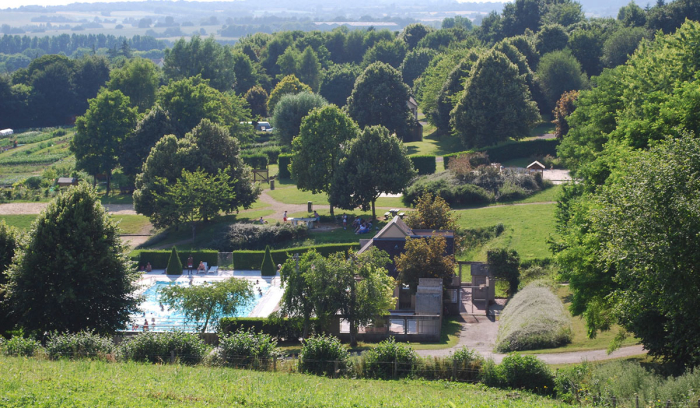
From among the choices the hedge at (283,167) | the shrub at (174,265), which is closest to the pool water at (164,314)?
the shrub at (174,265)

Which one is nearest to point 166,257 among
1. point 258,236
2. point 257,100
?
point 258,236

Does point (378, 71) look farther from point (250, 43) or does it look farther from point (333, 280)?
point (250, 43)

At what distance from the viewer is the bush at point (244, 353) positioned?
28.8 m

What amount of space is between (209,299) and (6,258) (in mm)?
10714

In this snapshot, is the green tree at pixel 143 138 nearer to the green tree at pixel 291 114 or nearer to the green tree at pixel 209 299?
the green tree at pixel 291 114

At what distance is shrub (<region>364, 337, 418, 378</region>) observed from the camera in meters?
27.8

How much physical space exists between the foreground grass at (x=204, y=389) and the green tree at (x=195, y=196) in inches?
1320

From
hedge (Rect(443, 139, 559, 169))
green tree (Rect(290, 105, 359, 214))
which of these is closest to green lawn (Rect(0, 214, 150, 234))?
green tree (Rect(290, 105, 359, 214))

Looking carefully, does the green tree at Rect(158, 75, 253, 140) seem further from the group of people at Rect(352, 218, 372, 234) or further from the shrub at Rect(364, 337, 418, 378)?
the shrub at Rect(364, 337, 418, 378)

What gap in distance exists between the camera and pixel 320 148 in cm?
6562

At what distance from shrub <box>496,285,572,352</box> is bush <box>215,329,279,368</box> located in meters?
11.1

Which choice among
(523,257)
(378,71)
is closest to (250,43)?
(378,71)

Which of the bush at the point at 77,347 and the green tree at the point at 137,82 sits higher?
the green tree at the point at 137,82

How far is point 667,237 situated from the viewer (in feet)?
79.4
